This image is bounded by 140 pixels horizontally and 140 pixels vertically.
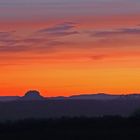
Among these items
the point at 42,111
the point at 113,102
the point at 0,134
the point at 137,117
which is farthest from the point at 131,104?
the point at 0,134

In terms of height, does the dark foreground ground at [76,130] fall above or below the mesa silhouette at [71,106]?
below

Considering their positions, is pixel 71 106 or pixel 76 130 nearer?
pixel 76 130

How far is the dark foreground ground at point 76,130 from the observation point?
4712cm

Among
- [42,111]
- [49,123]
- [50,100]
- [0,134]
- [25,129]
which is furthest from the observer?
[50,100]

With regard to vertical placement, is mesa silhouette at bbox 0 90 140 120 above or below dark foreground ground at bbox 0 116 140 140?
above

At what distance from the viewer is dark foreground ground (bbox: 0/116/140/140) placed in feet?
155

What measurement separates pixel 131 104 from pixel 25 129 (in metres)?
98.8

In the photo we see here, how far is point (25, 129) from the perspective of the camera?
55.1 m

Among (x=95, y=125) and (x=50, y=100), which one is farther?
(x=50, y=100)

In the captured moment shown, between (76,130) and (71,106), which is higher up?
(71,106)

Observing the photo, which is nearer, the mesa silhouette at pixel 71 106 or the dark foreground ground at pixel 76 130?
the dark foreground ground at pixel 76 130

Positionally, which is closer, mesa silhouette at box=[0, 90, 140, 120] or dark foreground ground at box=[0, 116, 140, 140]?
dark foreground ground at box=[0, 116, 140, 140]

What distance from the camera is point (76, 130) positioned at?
52.3 meters

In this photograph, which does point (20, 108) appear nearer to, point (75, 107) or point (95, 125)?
point (75, 107)
